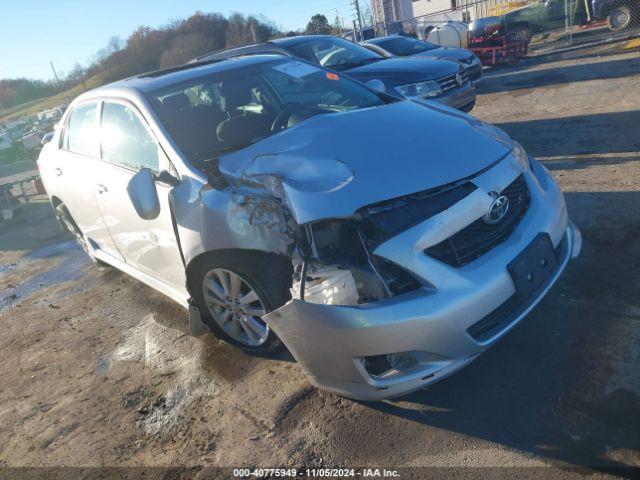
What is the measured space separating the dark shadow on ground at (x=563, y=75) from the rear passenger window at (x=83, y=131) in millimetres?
8196

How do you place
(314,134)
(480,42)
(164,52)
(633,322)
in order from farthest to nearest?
(164,52)
(480,42)
(314,134)
(633,322)

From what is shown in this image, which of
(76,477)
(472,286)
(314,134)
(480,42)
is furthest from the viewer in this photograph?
(480,42)

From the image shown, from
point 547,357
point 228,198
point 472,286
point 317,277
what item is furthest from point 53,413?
point 547,357

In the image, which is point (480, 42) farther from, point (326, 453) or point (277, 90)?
point (326, 453)

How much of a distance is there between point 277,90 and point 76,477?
2.84 metres

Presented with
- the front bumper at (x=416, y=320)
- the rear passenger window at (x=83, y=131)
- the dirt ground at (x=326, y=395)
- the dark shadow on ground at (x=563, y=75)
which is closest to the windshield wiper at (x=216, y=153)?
the front bumper at (x=416, y=320)

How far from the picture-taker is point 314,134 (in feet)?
9.88

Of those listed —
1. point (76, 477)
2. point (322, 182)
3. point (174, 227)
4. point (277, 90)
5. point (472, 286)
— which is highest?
point (277, 90)

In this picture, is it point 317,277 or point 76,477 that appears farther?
point 76,477

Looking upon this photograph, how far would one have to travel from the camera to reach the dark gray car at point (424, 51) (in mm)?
8406

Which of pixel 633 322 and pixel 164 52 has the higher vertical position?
pixel 164 52

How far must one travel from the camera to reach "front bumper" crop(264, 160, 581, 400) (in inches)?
85.0

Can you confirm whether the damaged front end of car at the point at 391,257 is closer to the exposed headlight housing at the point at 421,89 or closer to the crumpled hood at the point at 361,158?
the crumpled hood at the point at 361,158

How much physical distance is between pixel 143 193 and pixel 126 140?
0.88 m
